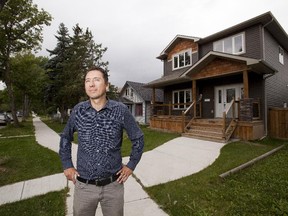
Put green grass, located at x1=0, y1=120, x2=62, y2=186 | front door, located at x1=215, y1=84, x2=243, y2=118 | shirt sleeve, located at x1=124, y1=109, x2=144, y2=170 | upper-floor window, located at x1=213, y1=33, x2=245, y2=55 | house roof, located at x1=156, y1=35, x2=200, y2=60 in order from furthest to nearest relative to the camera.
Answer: house roof, located at x1=156, y1=35, x2=200, y2=60, front door, located at x1=215, y1=84, x2=243, y2=118, upper-floor window, located at x1=213, y1=33, x2=245, y2=55, green grass, located at x1=0, y1=120, x2=62, y2=186, shirt sleeve, located at x1=124, y1=109, x2=144, y2=170

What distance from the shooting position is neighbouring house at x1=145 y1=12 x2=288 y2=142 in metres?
11.3

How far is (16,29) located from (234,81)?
20752 mm

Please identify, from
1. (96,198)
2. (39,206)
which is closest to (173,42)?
(39,206)

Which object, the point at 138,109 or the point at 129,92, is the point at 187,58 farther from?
the point at 129,92

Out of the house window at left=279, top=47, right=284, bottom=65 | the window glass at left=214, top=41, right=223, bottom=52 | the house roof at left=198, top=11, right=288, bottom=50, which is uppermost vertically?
the house roof at left=198, top=11, right=288, bottom=50

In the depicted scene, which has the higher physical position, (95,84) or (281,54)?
(281,54)

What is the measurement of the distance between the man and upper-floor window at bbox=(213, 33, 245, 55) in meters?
13.9

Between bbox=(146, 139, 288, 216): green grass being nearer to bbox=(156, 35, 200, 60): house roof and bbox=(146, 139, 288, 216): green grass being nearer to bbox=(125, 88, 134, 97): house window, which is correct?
bbox=(156, 35, 200, 60): house roof

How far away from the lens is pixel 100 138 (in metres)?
2.11

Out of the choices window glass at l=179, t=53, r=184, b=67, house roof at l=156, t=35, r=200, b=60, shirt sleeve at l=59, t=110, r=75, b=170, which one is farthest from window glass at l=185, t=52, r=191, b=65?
shirt sleeve at l=59, t=110, r=75, b=170

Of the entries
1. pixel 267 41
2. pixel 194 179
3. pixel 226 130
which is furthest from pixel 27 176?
pixel 267 41

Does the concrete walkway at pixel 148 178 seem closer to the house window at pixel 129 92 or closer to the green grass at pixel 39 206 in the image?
the green grass at pixel 39 206

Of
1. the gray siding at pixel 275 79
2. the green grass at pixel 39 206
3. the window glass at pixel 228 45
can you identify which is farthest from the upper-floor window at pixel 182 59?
the green grass at pixel 39 206

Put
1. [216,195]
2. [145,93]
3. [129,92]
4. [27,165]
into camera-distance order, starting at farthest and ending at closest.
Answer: [129,92] → [145,93] → [27,165] → [216,195]
